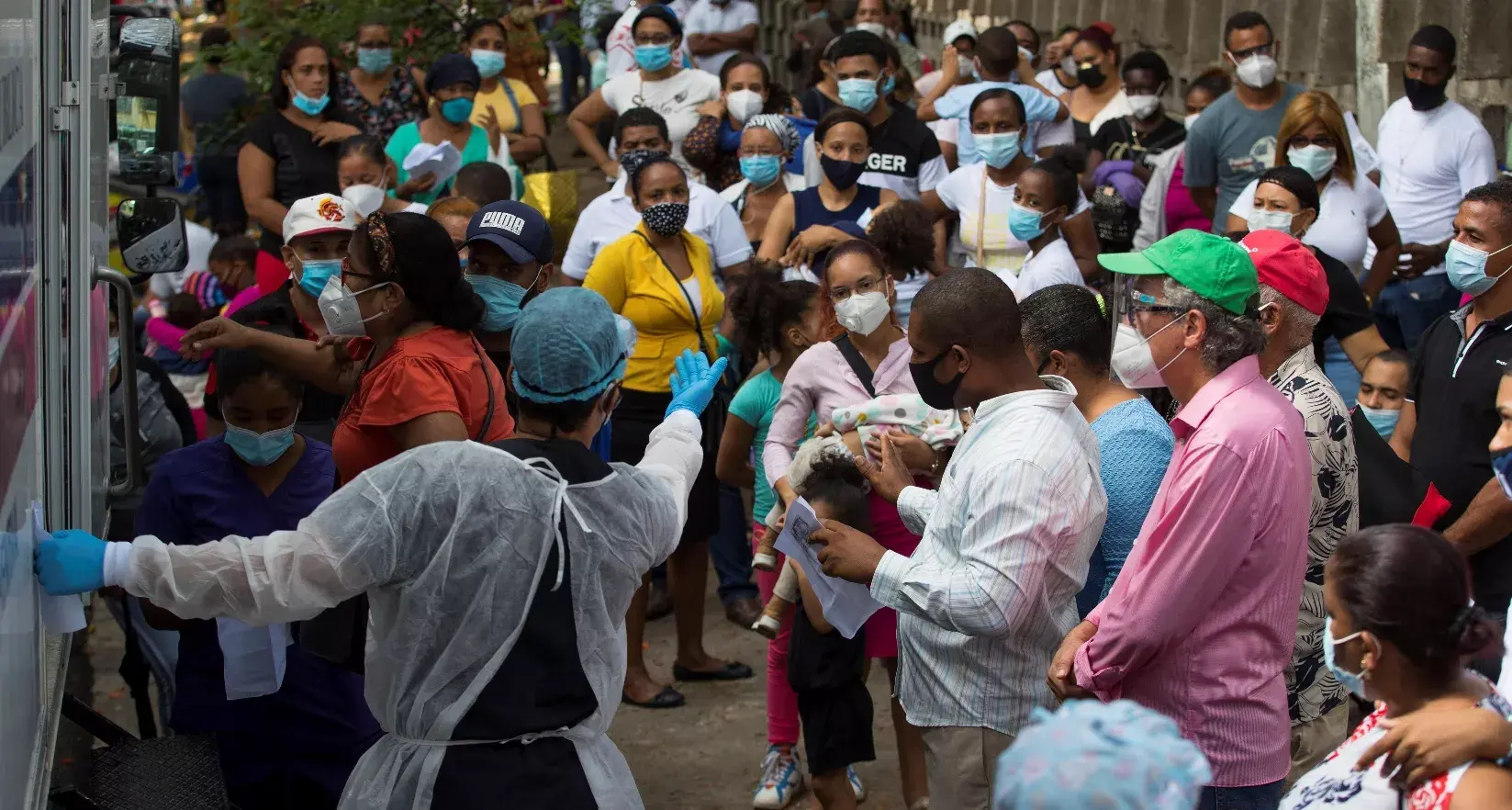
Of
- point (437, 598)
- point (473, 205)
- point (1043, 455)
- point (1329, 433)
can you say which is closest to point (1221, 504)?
point (1043, 455)

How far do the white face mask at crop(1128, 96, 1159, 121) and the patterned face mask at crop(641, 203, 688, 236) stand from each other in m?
3.89

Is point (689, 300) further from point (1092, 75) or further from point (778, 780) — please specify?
point (1092, 75)

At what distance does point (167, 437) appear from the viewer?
6.69 metres

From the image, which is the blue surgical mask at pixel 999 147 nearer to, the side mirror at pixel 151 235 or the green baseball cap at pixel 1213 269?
the side mirror at pixel 151 235

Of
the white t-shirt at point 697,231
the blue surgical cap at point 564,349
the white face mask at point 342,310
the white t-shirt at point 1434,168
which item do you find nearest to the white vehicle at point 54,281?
the white face mask at point 342,310

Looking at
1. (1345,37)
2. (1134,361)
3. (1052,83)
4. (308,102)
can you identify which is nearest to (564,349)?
(1134,361)

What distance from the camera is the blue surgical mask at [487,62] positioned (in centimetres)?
1002

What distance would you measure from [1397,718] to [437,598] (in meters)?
1.71

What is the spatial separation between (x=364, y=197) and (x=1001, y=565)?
4.40 m

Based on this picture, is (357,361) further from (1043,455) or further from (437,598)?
(1043,455)

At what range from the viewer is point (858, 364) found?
18.1 ft

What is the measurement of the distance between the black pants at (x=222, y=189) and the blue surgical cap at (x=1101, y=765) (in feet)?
30.6

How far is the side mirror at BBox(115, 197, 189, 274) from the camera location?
17.4 feet

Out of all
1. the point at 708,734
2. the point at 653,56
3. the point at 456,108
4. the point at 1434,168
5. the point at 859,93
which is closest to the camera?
the point at 708,734
